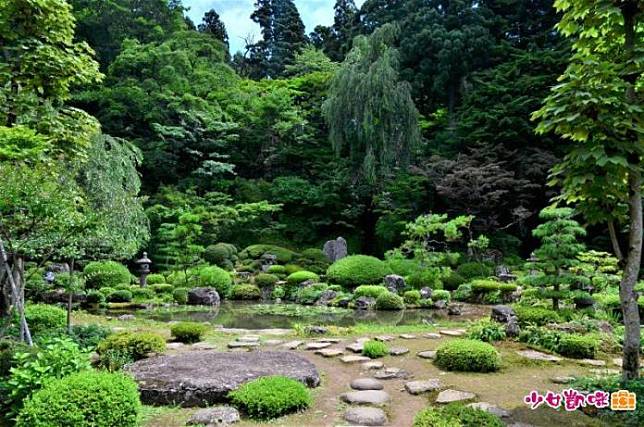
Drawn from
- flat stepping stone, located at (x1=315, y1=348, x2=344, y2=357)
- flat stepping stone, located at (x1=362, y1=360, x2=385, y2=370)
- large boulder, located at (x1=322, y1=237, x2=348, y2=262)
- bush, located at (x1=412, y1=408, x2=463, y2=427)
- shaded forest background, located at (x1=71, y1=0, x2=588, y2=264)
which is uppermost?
shaded forest background, located at (x1=71, y1=0, x2=588, y2=264)

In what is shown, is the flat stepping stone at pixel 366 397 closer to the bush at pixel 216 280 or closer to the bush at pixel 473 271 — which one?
the bush at pixel 216 280

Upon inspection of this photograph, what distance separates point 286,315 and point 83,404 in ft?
22.1

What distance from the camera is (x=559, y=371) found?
5.04m

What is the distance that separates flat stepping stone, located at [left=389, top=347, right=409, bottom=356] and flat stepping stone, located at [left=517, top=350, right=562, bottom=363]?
4.65 ft

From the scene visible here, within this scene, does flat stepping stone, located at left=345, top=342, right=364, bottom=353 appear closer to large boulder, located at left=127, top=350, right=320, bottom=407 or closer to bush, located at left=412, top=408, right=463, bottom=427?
large boulder, located at left=127, top=350, right=320, bottom=407

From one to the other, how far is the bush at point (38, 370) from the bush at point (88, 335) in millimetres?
2009

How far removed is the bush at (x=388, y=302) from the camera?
34.2 feet

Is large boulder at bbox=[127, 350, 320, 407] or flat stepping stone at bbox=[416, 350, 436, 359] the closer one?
large boulder at bbox=[127, 350, 320, 407]

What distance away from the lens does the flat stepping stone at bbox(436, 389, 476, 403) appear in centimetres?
407

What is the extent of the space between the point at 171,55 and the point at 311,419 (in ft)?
62.2

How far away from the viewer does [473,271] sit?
13492 mm

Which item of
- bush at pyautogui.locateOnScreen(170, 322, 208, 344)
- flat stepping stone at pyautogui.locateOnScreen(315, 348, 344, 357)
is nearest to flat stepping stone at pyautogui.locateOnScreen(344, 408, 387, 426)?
flat stepping stone at pyautogui.locateOnScreen(315, 348, 344, 357)

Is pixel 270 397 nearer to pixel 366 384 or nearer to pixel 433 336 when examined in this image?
pixel 366 384

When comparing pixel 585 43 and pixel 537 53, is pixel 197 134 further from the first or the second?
pixel 585 43
